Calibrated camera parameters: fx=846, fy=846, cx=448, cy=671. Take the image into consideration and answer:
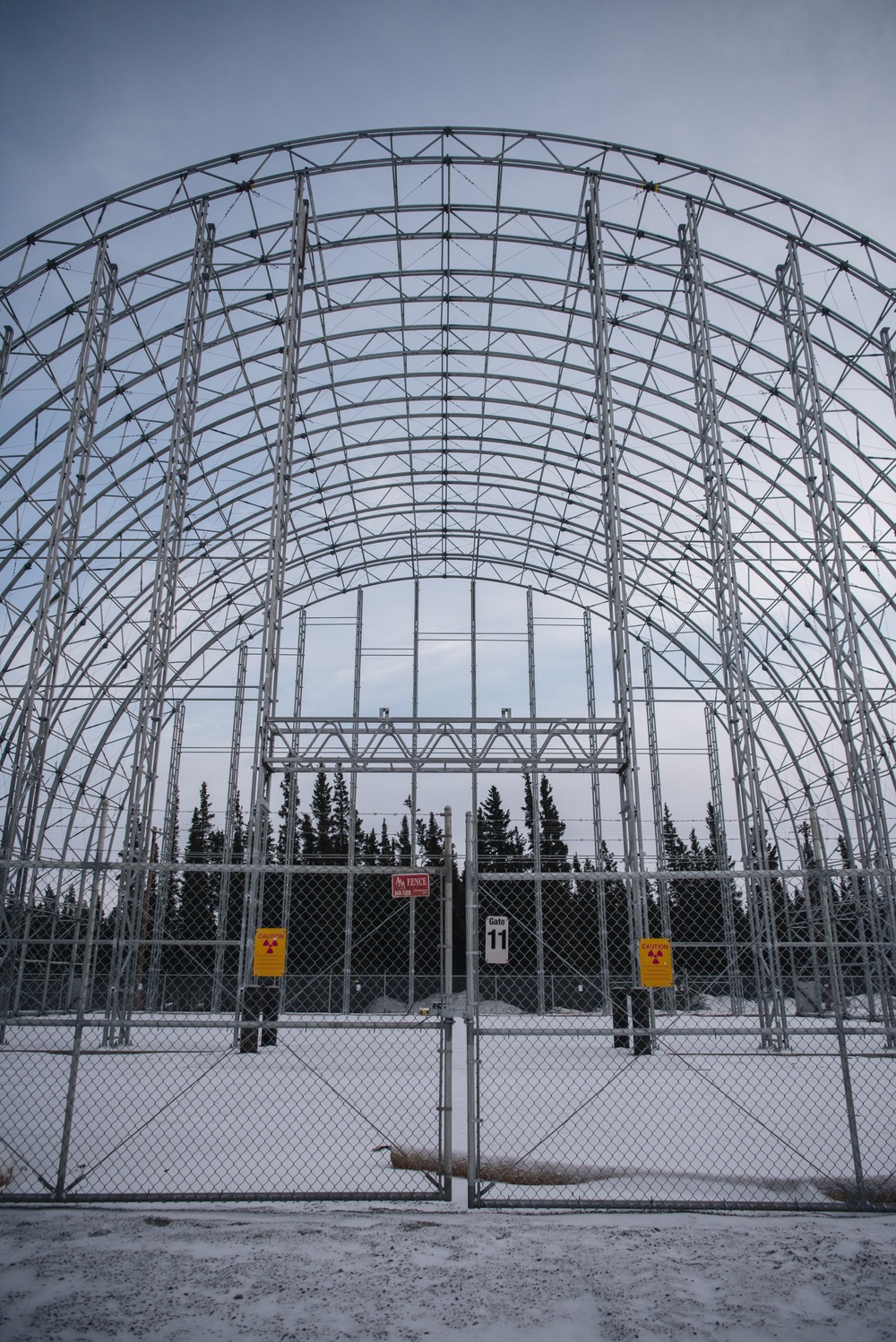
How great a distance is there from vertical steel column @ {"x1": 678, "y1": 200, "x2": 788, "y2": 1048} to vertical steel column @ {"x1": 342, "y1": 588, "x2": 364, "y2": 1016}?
9186 millimetres

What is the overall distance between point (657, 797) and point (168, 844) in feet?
60.3

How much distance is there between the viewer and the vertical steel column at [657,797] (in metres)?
29.2

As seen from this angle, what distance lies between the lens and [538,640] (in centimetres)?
3484

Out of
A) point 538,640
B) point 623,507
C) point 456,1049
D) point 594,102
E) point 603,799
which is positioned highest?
point 594,102

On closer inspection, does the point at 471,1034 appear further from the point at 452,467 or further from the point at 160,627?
the point at 452,467

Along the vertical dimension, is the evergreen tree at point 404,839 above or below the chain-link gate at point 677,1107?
above

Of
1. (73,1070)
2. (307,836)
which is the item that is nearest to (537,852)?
(307,836)

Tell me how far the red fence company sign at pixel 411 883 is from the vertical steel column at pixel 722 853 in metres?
21.3

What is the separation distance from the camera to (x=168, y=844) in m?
30.6

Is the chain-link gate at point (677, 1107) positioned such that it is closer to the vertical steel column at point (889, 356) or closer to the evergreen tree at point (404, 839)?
the evergreen tree at point (404, 839)

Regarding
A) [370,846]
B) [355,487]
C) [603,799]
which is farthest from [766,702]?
[370,846]

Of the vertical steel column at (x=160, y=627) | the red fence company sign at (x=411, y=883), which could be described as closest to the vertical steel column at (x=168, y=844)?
the vertical steel column at (x=160, y=627)

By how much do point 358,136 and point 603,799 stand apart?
22663 mm

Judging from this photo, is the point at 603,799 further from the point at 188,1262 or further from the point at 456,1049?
the point at 188,1262
